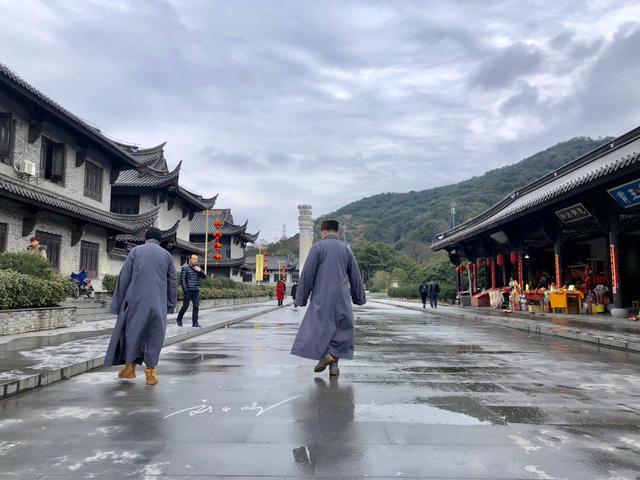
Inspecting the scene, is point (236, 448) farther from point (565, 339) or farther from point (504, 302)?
point (504, 302)

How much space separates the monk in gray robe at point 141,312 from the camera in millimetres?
5656

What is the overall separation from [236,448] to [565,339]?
32.1 ft

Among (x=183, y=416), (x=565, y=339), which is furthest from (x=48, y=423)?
(x=565, y=339)

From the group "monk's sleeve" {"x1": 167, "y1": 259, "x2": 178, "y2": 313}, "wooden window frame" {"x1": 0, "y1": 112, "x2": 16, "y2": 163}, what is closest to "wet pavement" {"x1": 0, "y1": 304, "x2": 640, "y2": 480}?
"monk's sleeve" {"x1": 167, "y1": 259, "x2": 178, "y2": 313}

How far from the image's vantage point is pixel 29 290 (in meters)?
11.4

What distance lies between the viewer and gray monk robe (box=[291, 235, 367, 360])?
19.1 feet

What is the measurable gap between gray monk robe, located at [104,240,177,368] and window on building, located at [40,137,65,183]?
15593 millimetres

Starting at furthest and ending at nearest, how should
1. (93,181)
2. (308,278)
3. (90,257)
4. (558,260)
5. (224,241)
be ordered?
1. (224,241)
2. (93,181)
3. (90,257)
4. (558,260)
5. (308,278)

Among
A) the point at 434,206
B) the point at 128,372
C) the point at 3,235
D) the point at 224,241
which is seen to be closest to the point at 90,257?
the point at 3,235

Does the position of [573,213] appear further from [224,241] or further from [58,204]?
[224,241]

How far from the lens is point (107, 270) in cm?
2214

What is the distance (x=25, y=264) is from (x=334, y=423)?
11.1 m

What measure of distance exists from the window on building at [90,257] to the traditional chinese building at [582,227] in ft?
55.7

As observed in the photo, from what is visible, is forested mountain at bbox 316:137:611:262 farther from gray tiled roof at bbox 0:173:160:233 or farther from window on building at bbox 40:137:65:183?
window on building at bbox 40:137:65:183
